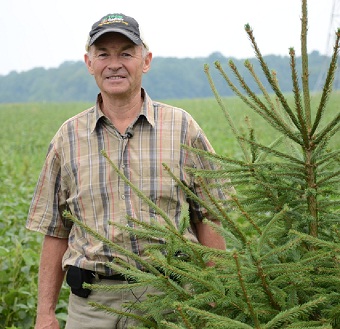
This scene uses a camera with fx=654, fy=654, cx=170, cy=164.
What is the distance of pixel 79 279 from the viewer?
3.01 meters

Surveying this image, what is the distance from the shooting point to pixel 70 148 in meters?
3.09

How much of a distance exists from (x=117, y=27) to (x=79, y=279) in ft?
3.83

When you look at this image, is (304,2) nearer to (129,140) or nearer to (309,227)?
(309,227)

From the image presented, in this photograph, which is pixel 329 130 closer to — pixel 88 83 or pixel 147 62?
pixel 147 62

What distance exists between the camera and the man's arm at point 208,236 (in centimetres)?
315

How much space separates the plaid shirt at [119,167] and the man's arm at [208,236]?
76 mm

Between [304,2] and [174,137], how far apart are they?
3.98 ft

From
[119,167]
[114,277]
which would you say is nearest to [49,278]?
[114,277]

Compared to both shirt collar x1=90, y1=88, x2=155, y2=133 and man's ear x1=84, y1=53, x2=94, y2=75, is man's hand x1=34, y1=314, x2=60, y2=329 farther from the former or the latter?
man's ear x1=84, y1=53, x2=94, y2=75

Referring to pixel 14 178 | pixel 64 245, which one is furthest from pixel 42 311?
pixel 14 178

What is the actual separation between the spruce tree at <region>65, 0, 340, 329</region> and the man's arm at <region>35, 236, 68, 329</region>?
3.19 feet

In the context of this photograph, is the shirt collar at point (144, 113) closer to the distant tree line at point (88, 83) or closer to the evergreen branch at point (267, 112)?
the evergreen branch at point (267, 112)

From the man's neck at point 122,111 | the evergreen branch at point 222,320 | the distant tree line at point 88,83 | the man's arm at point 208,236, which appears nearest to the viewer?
the evergreen branch at point 222,320

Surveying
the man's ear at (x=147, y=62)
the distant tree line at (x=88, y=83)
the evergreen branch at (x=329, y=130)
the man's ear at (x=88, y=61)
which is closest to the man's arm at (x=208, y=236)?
the man's ear at (x=147, y=62)
